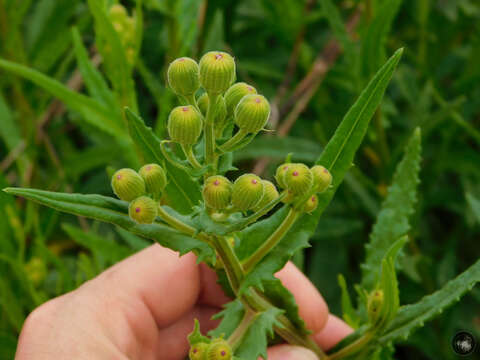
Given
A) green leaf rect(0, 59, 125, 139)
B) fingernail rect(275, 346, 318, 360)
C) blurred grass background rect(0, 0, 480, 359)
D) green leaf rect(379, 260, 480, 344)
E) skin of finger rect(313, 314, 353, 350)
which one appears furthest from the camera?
blurred grass background rect(0, 0, 480, 359)

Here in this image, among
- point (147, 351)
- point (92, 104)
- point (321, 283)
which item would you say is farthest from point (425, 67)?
point (147, 351)

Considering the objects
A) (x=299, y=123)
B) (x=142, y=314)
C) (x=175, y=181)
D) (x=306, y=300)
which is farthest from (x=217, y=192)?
(x=299, y=123)

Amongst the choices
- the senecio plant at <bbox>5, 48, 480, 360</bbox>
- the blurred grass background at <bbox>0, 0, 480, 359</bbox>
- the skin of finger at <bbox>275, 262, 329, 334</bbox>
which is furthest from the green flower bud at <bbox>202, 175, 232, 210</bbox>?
the blurred grass background at <bbox>0, 0, 480, 359</bbox>

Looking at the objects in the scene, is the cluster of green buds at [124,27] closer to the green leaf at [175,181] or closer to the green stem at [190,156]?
the green leaf at [175,181]

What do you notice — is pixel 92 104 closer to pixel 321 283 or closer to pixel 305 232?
pixel 305 232

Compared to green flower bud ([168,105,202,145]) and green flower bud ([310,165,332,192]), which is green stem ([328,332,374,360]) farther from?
green flower bud ([168,105,202,145])

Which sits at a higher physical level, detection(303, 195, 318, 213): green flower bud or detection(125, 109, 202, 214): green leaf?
detection(303, 195, 318, 213): green flower bud
